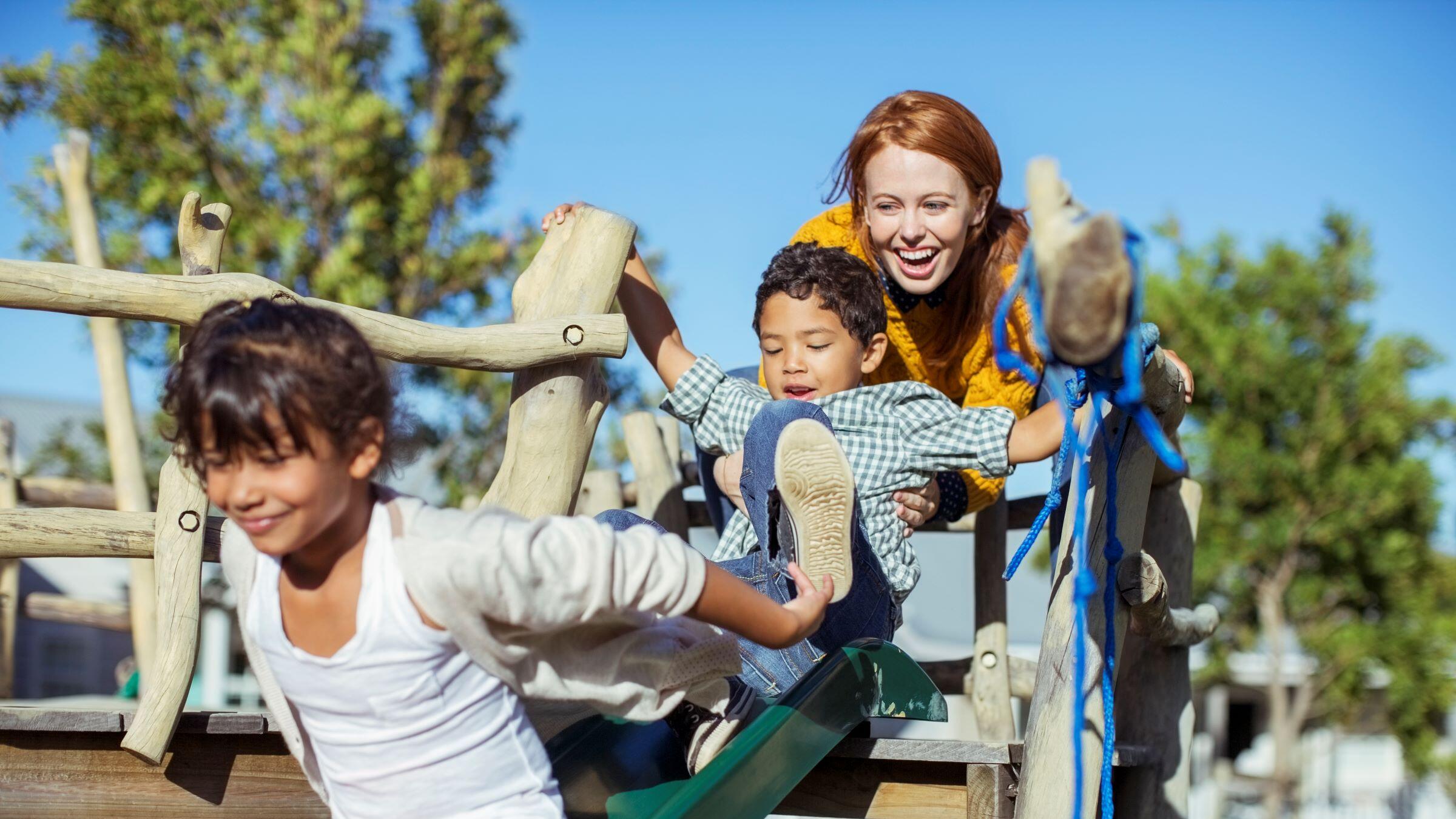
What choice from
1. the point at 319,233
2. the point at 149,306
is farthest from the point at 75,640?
the point at 149,306

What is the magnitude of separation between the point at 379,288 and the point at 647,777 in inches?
295

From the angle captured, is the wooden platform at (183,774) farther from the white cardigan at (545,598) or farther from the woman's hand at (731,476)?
the woman's hand at (731,476)

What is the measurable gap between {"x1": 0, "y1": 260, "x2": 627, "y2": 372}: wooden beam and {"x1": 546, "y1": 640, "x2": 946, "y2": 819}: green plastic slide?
2.64 ft

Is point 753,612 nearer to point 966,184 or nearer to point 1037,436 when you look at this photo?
point 1037,436

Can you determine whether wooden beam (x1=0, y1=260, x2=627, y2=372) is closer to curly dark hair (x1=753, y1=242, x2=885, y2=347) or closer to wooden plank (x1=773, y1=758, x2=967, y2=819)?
curly dark hair (x1=753, y1=242, x2=885, y2=347)

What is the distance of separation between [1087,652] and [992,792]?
1.08 ft

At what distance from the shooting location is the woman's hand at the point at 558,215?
2.99 meters

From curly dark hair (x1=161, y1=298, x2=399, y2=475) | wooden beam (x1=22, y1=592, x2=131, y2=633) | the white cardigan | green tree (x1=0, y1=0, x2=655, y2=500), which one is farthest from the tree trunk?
curly dark hair (x1=161, y1=298, x2=399, y2=475)

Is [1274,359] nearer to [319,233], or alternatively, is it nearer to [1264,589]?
[1264,589]

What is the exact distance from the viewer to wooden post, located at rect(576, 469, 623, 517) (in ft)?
17.3

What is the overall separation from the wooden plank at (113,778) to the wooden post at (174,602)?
99 mm

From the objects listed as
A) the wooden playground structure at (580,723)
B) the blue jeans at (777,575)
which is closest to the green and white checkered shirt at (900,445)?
the blue jeans at (777,575)

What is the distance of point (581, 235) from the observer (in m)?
2.92

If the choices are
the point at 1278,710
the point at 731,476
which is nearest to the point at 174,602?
the point at 731,476
